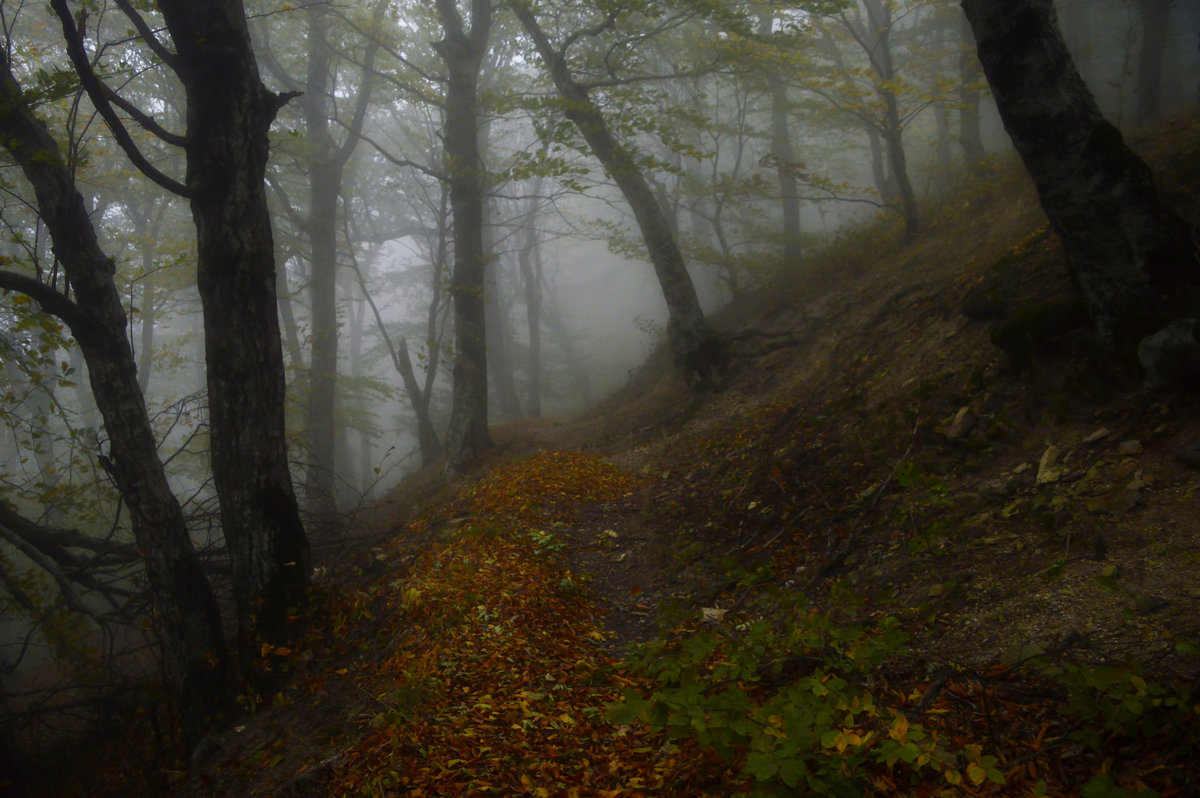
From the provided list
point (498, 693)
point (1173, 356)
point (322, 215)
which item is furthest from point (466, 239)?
point (1173, 356)

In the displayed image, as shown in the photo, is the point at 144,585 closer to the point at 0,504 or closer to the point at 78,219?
the point at 0,504

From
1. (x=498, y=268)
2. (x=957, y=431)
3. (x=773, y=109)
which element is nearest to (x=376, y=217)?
(x=498, y=268)

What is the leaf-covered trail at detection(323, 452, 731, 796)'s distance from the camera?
313 centimetres

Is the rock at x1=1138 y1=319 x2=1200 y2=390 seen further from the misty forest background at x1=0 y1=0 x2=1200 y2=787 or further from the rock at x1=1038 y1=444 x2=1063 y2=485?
the misty forest background at x1=0 y1=0 x2=1200 y2=787

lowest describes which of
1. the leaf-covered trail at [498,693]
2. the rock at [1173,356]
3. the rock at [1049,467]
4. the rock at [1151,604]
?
the leaf-covered trail at [498,693]

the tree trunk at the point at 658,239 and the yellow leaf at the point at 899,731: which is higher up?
the tree trunk at the point at 658,239

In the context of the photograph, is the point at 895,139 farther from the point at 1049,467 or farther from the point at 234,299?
the point at 234,299

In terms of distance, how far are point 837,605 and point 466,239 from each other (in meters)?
10.5

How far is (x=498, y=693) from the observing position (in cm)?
389

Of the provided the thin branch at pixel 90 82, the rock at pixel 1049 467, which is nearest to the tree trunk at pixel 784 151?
the rock at pixel 1049 467

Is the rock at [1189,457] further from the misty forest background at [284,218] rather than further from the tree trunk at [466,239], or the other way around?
the tree trunk at [466,239]

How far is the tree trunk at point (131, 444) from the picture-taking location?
530 centimetres

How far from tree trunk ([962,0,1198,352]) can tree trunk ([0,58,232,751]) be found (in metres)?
6.86

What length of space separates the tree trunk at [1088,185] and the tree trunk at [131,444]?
6.86m
